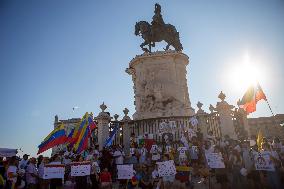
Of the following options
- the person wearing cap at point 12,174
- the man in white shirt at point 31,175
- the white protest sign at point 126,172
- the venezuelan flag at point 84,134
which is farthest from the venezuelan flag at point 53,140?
the white protest sign at point 126,172

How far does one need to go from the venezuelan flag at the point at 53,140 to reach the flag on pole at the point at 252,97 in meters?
10.0

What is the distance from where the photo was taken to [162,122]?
18.8 metres

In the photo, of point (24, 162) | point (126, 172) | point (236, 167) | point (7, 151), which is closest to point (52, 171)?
point (24, 162)

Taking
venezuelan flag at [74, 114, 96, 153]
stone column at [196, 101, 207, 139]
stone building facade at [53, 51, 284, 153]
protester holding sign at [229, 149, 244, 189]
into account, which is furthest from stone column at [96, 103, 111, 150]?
protester holding sign at [229, 149, 244, 189]

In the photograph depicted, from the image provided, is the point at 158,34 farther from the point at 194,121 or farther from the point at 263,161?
the point at 263,161

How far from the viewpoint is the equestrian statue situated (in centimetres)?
2314

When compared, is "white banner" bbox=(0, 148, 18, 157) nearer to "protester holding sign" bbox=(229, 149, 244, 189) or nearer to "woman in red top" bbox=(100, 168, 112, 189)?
"woman in red top" bbox=(100, 168, 112, 189)

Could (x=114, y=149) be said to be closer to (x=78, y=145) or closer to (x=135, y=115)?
(x=78, y=145)

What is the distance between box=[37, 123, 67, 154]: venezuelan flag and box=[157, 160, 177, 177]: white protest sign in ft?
23.5

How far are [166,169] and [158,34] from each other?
13846mm

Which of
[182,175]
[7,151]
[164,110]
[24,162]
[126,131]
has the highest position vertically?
[164,110]

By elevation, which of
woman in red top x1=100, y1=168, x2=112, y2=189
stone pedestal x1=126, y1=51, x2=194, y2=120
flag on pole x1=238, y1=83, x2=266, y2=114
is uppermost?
stone pedestal x1=126, y1=51, x2=194, y2=120

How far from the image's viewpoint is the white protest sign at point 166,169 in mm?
11312

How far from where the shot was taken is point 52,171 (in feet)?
39.5
